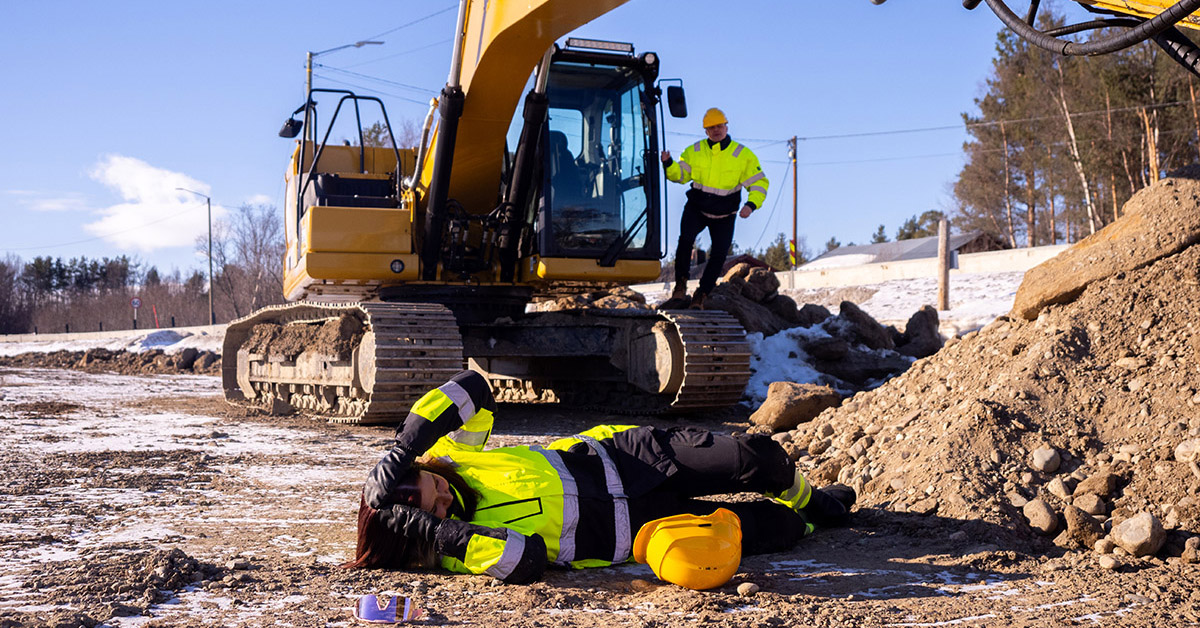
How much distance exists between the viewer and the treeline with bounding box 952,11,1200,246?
27438 millimetres

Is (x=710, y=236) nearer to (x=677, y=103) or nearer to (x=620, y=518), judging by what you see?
(x=677, y=103)

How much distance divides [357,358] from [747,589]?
5.88 m

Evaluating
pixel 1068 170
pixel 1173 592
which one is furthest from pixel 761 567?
pixel 1068 170

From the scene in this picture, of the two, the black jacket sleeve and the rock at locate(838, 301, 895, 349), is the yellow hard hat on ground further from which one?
the black jacket sleeve

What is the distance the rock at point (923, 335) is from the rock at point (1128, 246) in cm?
635

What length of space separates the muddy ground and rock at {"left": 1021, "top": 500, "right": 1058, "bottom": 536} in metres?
0.13

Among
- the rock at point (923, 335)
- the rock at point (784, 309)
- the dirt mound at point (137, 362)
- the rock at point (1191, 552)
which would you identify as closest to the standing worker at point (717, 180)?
the rock at point (784, 309)

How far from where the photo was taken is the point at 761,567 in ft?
12.6

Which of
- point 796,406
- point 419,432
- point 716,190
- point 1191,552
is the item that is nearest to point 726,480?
point 419,432

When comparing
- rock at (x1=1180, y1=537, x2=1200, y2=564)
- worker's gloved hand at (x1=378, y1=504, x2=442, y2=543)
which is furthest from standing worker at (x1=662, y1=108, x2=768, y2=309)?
worker's gloved hand at (x1=378, y1=504, x2=442, y2=543)

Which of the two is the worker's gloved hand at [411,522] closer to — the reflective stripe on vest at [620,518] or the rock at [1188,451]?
the reflective stripe on vest at [620,518]

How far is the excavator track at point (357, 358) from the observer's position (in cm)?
803

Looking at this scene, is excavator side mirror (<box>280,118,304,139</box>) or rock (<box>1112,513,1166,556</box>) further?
excavator side mirror (<box>280,118,304,139</box>)

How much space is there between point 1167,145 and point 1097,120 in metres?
2.29
